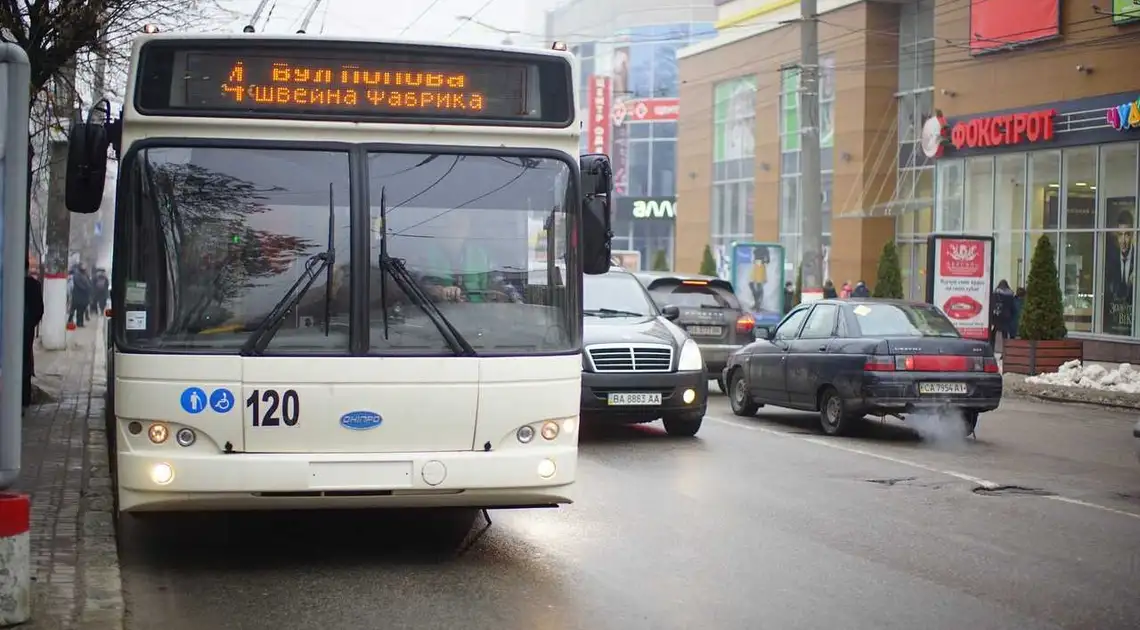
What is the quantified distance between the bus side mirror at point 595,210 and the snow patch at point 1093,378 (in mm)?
15108

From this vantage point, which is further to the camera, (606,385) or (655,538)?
(606,385)

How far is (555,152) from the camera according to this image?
8234 millimetres

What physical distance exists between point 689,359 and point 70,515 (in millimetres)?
7072

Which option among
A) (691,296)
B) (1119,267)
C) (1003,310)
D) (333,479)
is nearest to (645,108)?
(1003,310)

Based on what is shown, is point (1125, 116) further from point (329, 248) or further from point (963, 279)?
point (329, 248)

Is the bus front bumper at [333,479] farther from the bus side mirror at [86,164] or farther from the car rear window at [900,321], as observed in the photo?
the car rear window at [900,321]

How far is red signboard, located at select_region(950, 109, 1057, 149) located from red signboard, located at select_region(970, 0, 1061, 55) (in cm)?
171

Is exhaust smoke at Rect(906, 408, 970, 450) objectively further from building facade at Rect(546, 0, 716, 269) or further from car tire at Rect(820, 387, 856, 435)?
building facade at Rect(546, 0, 716, 269)

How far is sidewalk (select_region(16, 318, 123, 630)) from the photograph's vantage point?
669 cm

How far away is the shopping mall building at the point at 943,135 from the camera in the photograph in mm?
31359

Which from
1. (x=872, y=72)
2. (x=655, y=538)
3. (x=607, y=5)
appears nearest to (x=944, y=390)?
(x=655, y=538)

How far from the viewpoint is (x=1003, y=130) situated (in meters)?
34.3

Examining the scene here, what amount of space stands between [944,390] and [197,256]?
9388 millimetres

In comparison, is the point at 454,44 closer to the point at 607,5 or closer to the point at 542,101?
the point at 542,101
